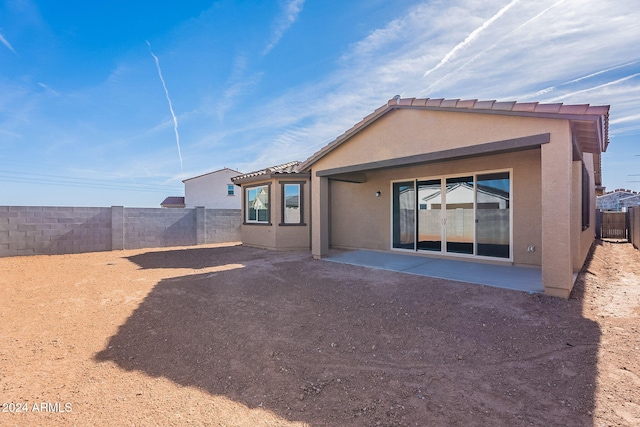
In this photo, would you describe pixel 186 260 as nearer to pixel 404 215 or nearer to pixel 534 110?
pixel 404 215

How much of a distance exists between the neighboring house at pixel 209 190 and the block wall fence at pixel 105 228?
15179 mm

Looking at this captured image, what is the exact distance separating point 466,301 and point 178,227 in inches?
541

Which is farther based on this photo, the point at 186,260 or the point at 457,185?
the point at 186,260

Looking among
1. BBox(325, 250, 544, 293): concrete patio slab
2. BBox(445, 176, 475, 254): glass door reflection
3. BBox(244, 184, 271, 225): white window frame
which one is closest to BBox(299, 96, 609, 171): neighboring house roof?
BBox(445, 176, 475, 254): glass door reflection

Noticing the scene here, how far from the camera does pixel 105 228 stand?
12539mm

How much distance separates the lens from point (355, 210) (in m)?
10.8

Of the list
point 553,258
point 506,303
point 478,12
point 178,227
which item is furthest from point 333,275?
point 178,227

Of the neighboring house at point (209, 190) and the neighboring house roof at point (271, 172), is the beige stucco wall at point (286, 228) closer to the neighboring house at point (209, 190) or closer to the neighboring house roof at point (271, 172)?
the neighboring house roof at point (271, 172)

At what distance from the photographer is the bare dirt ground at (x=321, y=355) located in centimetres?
248

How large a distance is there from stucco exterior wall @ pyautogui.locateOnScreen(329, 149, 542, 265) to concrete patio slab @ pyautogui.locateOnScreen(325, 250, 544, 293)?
0.75m

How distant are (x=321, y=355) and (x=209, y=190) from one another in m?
29.2

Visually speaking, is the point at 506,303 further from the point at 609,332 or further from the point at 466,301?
the point at 609,332

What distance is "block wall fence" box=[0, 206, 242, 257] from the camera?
35.1 ft

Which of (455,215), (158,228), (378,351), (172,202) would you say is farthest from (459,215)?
(172,202)
